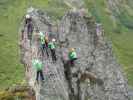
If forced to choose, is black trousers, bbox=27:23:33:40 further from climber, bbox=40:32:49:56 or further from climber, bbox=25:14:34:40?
climber, bbox=40:32:49:56

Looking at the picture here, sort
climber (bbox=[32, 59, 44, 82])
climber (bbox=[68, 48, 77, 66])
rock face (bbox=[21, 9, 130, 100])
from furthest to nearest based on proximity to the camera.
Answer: climber (bbox=[68, 48, 77, 66])
rock face (bbox=[21, 9, 130, 100])
climber (bbox=[32, 59, 44, 82])

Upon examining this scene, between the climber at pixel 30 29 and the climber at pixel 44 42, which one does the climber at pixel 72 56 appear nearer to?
the climber at pixel 44 42

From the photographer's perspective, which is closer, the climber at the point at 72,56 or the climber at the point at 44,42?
the climber at the point at 44,42

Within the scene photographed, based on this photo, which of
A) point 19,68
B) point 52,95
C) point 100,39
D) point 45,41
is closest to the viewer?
point 52,95

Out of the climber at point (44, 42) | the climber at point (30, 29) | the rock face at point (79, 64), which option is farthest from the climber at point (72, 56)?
the climber at point (30, 29)

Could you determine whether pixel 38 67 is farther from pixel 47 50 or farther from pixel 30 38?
pixel 30 38

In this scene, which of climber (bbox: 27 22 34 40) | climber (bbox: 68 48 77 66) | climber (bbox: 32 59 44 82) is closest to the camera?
climber (bbox: 32 59 44 82)

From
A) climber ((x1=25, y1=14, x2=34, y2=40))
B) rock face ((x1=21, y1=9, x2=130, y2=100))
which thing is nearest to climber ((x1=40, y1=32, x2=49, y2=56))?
rock face ((x1=21, y1=9, x2=130, y2=100))

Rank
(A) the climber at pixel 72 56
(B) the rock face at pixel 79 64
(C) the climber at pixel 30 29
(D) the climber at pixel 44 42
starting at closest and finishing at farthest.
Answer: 1. (B) the rock face at pixel 79 64
2. (D) the climber at pixel 44 42
3. (A) the climber at pixel 72 56
4. (C) the climber at pixel 30 29

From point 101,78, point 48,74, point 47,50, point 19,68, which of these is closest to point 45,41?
point 47,50
